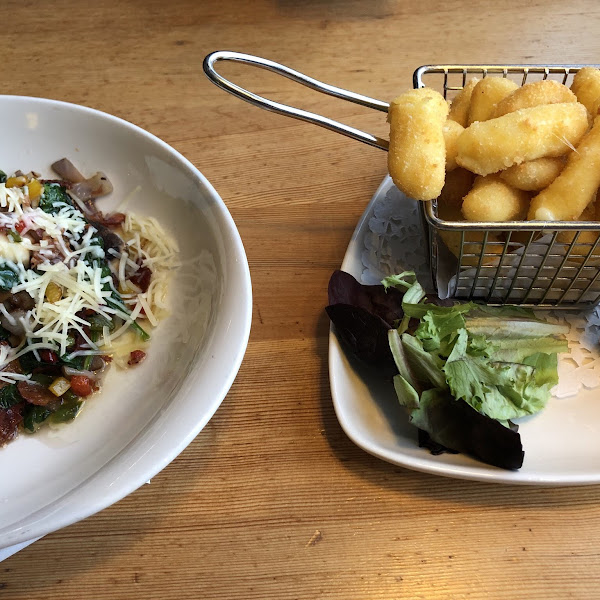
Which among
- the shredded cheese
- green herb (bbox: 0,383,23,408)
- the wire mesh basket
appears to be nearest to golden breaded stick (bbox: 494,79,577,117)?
the wire mesh basket

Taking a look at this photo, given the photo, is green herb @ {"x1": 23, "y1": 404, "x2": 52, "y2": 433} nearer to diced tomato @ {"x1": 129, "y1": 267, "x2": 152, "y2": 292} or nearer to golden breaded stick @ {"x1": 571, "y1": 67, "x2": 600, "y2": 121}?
diced tomato @ {"x1": 129, "y1": 267, "x2": 152, "y2": 292}

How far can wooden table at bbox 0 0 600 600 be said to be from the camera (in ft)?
2.39

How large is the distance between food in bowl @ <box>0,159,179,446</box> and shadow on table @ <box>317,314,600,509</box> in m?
0.35

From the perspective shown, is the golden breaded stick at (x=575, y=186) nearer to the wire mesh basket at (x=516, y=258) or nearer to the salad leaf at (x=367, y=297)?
the wire mesh basket at (x=516, y=258)

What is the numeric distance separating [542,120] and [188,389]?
0.60 meters

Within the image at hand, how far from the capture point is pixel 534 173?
32.0 inches

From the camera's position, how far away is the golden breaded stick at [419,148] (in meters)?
0.79

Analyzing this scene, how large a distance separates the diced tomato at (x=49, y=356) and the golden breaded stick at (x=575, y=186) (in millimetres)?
724

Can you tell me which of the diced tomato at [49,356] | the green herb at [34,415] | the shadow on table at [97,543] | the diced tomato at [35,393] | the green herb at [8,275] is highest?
the green herb at [8,275]

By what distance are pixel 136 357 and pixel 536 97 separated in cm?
71

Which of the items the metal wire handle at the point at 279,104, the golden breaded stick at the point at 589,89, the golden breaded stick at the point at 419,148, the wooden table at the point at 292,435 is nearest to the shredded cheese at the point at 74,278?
the wooden table at the point at 292,435

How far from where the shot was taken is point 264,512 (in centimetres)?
78

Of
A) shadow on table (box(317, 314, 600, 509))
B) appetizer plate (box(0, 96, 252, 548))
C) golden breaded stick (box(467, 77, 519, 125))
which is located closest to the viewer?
appetizer plate (box(0, 96, 252, 548))

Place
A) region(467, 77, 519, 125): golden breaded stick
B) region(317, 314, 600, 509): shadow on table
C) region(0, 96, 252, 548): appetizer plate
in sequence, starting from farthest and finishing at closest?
region(467, 77, 519, 125): golden breaded stick, region(317, 314, 600, 509): shadow on table, region(0, 96, 252, 548): appetizer plate
